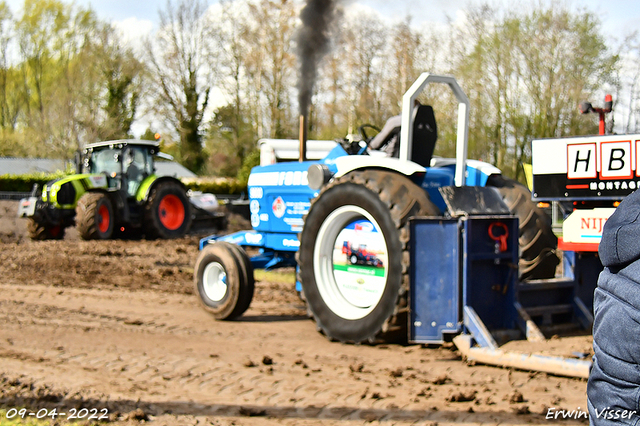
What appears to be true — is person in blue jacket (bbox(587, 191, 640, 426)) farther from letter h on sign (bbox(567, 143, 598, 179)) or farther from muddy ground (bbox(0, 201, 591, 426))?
letter h on sign (bbox(567, 143, 598, 179))

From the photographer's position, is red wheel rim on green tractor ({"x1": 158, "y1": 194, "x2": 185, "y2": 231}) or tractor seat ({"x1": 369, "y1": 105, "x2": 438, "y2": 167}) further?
red wheel rim on green tractor ({"x1": 158, "y1": 194, "x2": 185, "y2": 231})

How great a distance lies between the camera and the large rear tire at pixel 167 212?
50.6 feet

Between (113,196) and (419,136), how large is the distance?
11.0m

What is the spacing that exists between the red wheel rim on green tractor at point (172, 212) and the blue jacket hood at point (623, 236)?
15.0 metres

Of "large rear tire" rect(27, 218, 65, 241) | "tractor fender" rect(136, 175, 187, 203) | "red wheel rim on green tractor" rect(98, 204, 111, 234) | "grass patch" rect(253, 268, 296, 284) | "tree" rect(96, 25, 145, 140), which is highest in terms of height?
"tree" rect(96, 25, 145, 140)

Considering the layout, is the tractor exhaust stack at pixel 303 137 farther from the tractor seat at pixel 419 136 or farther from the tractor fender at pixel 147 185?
the tractor fender at pixel 147 185

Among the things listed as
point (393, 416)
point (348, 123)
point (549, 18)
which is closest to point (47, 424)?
point (393, 416)

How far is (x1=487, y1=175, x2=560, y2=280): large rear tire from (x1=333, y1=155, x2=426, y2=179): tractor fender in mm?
1034

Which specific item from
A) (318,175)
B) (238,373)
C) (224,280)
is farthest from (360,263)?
(224,280)

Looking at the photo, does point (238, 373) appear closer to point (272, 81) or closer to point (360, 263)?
point (360, 263)

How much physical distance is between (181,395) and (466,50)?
23.2 m

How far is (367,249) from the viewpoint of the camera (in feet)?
17.9

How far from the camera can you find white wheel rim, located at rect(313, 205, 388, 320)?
5.38 m

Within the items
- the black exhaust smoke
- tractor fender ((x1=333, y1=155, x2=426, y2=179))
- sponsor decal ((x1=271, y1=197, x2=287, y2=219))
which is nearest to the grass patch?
sponsor decal ((x1=271, y1=197, x2=287, y2=219))
